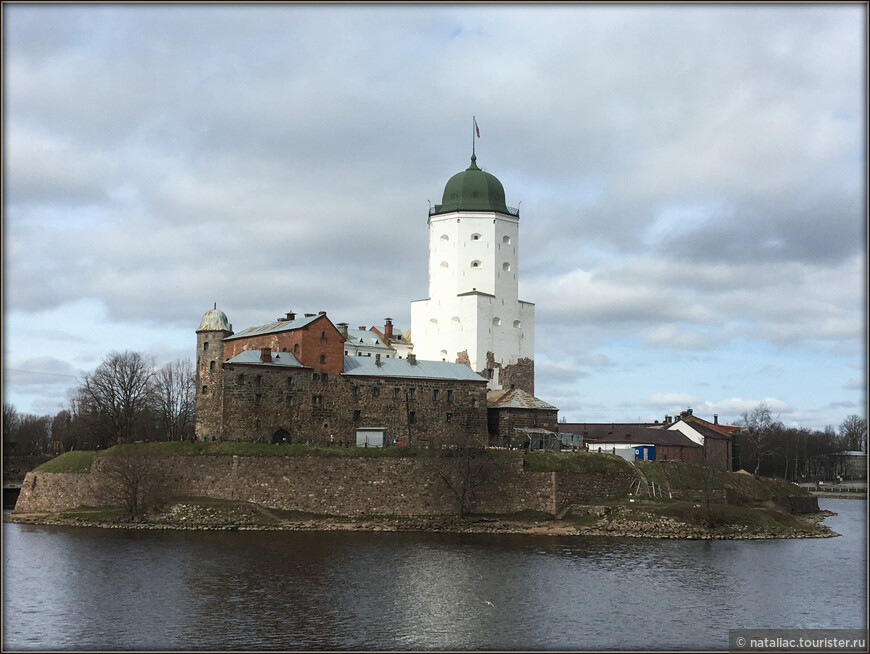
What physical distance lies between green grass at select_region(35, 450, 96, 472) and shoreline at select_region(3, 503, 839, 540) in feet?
14.4

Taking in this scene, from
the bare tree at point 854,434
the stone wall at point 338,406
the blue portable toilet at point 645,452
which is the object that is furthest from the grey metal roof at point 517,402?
the bare tree at point 854,434

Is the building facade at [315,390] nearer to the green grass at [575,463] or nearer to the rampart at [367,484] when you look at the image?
the rampart at [367,484]

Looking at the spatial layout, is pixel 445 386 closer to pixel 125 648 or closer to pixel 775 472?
pixel 125 648

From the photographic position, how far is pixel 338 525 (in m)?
49.2

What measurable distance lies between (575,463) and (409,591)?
71.4 ft

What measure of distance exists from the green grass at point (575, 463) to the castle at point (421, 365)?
4356 millimetres

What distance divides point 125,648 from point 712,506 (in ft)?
114

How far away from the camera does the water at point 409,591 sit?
88.2ft

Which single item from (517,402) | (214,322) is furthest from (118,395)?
(517,402)

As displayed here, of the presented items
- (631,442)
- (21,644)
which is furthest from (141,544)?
(631,442)

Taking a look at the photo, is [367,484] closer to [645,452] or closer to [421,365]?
[421,365]

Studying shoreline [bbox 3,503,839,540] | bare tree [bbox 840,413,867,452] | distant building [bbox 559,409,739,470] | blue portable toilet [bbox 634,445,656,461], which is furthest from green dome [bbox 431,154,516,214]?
bare tree [bbox 840,413,867,452]

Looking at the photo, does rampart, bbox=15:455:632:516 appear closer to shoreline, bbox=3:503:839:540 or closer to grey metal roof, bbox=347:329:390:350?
shoreline, bbox=3:503:839:540

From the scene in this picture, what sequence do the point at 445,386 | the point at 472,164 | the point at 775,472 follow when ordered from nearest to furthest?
the point at 445,386
the point at 472,164
the point at 775,472
